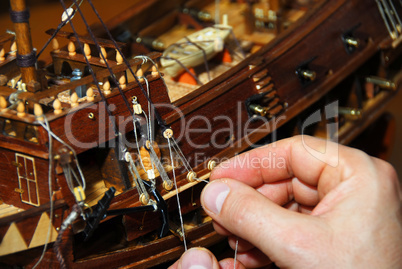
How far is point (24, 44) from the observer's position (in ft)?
6.84

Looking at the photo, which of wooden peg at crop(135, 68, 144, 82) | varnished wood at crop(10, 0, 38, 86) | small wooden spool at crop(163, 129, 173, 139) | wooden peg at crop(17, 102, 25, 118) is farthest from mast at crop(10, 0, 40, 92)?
small wooden spool at crop(163, 129, 173, 139)

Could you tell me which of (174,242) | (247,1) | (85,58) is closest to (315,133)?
(247,1)

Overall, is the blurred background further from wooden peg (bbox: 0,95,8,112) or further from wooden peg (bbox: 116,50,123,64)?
wooden peg (bbox: 0,95,8,112)

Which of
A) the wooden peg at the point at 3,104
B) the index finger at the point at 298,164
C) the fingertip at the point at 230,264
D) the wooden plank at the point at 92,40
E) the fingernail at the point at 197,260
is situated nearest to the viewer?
the index finger at the point at 298,164

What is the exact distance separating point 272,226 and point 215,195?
0.87 feet

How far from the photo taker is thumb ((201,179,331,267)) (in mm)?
1584

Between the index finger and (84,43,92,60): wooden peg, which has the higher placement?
(84,43,92,60): wooden peg

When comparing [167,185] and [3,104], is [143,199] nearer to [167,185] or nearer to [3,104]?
[167,185]

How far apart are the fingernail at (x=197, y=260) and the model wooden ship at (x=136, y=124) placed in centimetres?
35

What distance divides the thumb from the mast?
90 centimetres

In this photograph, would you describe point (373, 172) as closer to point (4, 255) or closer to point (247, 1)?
point (4, 255)

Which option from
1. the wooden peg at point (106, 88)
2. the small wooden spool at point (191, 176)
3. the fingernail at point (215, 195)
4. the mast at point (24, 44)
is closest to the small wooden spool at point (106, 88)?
the wooden peg at point (106, 88)

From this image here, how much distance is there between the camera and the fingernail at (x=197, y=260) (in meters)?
1.91

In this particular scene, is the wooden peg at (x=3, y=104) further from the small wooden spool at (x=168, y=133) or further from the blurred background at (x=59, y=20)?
the blurred background at (x=59, y=20)
